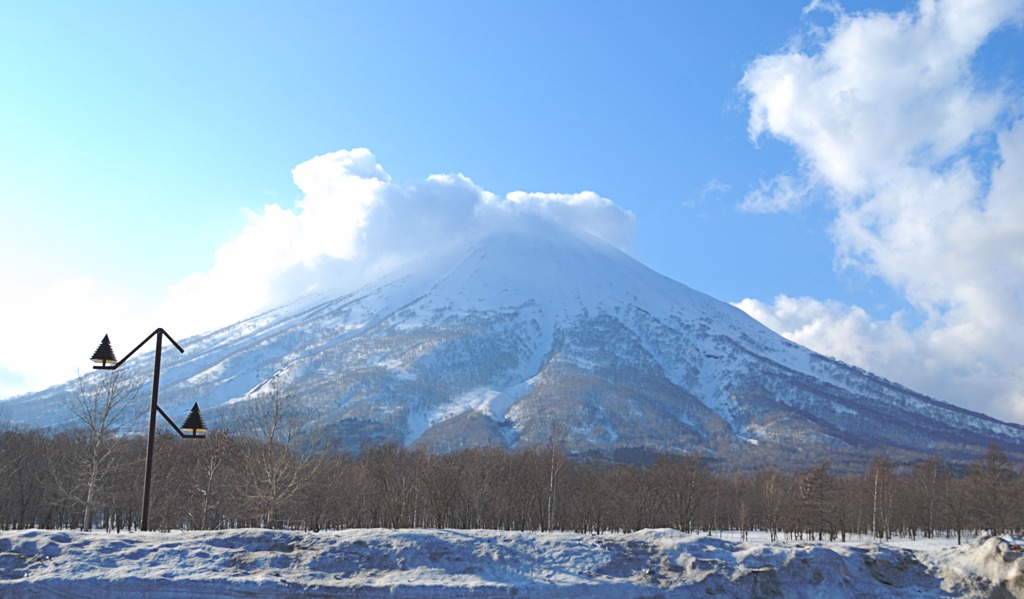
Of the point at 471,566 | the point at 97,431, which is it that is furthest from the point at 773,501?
the point at 471,566

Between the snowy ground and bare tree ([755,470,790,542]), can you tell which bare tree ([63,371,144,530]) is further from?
bare tree ([755,470,790,542])

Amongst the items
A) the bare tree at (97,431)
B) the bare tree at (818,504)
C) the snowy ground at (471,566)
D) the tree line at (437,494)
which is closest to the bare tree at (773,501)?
the tree line at (437,494)

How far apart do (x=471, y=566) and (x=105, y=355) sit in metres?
10.4

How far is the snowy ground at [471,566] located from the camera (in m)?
13.0

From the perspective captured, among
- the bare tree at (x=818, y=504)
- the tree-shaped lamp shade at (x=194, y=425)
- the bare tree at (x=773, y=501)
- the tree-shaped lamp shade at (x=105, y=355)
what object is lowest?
the bare tree at (x=773, y=501)

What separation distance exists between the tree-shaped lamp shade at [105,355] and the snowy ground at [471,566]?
14.2 ft

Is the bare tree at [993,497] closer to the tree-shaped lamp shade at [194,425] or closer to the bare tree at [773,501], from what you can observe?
the bare tree at [773,501]

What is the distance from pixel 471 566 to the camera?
45.7ft

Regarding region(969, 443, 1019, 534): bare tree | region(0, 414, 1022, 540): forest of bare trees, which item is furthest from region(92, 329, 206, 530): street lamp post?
region(969, 443, 1019, 534): bare tree

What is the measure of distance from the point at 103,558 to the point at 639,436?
18894 centimetres

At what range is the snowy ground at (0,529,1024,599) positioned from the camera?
13.0m

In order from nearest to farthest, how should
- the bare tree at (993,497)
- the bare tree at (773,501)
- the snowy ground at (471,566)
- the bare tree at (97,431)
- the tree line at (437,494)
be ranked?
the snowy ground at (471,566)
the bare tree at (97,431)
the tree line at (437,494)
the bare tree at (993,497)
the bare tree at (773,501)

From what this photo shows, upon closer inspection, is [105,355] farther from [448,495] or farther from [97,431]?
[448,495]

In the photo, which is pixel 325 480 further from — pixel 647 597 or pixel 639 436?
pixel 639 436
